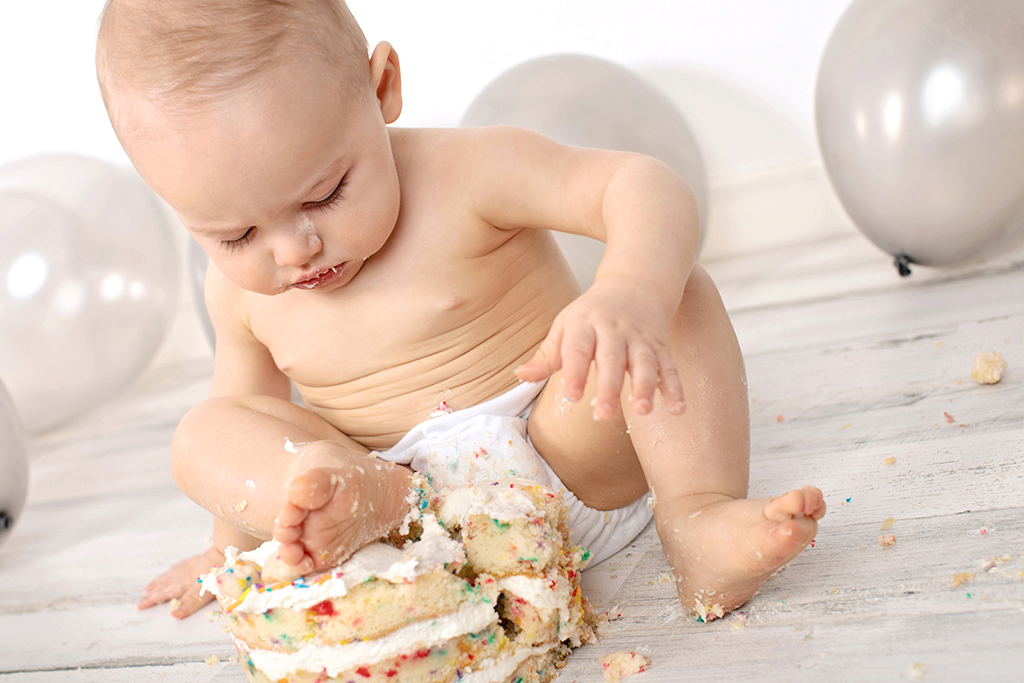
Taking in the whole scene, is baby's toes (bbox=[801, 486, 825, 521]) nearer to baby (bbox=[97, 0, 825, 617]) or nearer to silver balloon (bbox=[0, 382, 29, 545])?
baby (bbox=[97, 0, 825, 617])

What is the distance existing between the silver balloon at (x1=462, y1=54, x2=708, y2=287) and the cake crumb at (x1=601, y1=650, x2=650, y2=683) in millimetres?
848

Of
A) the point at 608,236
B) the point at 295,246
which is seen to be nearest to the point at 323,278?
the point at 295,246

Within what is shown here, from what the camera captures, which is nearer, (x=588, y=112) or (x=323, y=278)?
(x=323, y=278)

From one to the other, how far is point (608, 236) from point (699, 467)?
0.67ft

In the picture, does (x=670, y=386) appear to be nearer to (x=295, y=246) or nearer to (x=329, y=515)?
(x=329, y=515)

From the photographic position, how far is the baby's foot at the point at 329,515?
0.59 meters

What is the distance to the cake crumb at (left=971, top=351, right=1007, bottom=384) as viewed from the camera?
96cm

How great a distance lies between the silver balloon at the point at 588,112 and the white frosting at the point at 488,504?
75cm

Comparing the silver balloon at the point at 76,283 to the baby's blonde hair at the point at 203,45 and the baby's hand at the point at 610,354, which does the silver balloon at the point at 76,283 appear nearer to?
the baby's blonde hair at the point at 203,45

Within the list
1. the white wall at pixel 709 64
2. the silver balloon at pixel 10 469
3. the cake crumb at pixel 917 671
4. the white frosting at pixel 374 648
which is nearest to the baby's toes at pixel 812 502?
the cake crumb at pixel 917 671

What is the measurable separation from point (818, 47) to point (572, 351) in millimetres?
1465

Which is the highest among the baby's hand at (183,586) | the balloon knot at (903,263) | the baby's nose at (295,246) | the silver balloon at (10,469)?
the baby's nose at (295,246)

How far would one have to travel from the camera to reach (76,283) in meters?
1.63

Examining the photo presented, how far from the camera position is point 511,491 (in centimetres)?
71
